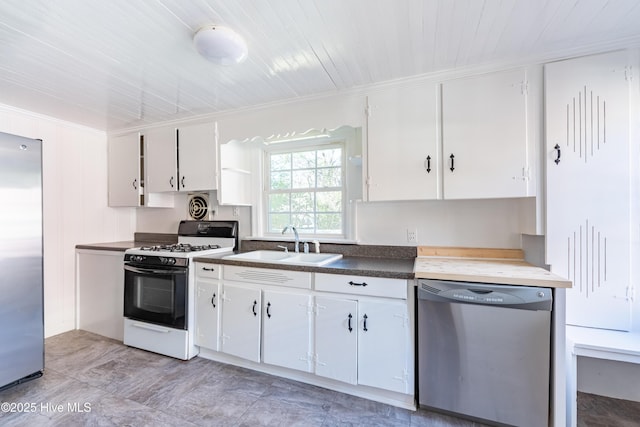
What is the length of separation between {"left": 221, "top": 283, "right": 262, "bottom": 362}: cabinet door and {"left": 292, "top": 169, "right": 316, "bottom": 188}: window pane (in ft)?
3.91

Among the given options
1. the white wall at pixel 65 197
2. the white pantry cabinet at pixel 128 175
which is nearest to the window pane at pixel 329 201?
the white pantry cabinet at pixel 128 175

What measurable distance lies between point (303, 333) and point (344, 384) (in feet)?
1.51

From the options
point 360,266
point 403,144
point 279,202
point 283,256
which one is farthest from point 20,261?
point 403,144

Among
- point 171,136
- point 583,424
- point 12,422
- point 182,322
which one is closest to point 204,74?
point 171,136

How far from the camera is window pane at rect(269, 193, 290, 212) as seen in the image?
120 inches

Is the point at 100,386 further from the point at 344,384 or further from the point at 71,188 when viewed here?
the point at 71,188

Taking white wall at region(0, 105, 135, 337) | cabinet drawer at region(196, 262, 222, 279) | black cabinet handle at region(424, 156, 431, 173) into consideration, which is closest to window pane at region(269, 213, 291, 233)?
cabinet drawer at region(196, 262, 222, 279)

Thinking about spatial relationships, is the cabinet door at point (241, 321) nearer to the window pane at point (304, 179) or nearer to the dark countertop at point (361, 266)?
the dark countertop at point (361, 266)

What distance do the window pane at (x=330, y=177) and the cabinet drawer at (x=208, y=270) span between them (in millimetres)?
1244

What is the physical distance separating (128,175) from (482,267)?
148 inches

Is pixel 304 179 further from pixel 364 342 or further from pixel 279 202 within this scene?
pixel 364 342

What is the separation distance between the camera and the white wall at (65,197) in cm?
295

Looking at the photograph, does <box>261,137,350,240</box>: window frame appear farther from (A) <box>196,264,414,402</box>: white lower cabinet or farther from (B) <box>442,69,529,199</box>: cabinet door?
(B) <box>442,69,529,199</box>: cabinet door

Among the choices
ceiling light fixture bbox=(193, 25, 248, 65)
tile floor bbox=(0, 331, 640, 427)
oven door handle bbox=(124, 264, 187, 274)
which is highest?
ceiling light fixture bbox=(193, 25, 248, 65)
